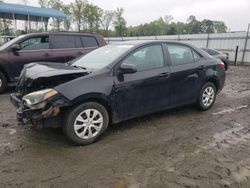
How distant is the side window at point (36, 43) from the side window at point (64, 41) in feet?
0.94

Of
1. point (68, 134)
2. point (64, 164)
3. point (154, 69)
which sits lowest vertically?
point (64, 164)

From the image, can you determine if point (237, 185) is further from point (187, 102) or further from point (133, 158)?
point (187, 102)

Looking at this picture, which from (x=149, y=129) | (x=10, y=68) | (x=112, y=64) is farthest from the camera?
(x=10, y=68)

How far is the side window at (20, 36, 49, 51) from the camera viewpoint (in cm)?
735

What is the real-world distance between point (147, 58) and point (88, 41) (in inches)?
176

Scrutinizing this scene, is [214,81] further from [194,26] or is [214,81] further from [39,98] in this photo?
[194,26]

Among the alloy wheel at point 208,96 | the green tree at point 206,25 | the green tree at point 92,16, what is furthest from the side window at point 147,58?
the green tree at point 206,25

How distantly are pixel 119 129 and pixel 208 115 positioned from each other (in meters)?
2.09

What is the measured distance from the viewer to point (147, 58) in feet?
14.8

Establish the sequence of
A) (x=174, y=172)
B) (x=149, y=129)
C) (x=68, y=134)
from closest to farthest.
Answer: (x=174, y=172) → (x=68, y=134) → (x=149, y=129)

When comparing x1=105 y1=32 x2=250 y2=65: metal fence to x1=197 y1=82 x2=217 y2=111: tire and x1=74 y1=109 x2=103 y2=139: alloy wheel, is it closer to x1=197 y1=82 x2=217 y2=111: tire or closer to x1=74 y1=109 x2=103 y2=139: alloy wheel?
x1=197 y1=82 x2=217 y2=111: tire

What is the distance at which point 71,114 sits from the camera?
356cm

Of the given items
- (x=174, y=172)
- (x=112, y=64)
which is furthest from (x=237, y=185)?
(x=112, y=64)

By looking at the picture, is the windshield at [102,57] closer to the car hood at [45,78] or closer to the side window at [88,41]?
the car hood at [45,78]
